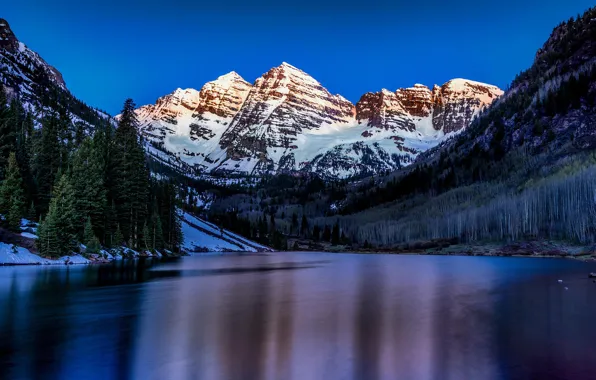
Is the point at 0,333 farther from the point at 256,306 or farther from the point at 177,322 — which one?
the point at 256,306

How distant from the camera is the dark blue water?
51.3ft

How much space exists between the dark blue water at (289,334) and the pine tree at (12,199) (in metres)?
24.2

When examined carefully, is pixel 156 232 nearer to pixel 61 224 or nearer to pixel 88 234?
pixel 88 234

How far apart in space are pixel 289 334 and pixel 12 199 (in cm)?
5455

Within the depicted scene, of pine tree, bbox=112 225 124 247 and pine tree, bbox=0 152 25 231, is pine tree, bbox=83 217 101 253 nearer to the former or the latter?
pine tree, bbox=0 152 25 231

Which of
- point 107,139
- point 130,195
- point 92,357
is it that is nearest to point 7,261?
point 130,195

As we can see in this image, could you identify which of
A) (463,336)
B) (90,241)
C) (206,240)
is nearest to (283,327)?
(463,336)

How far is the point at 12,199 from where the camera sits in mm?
60469

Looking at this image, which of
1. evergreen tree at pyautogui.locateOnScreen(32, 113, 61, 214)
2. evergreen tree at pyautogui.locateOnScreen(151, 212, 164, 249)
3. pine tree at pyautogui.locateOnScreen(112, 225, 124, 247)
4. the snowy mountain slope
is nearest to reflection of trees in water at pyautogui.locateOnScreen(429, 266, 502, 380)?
pine tree at pyautogui.locateOnScreen(112, 225, 124, 247)

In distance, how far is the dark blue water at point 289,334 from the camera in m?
15.6

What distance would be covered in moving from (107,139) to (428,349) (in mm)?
86295

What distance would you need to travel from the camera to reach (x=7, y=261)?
5647 cm

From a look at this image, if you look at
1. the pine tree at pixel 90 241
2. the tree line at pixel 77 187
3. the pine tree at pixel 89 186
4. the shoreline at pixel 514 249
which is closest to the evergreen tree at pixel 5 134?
the tree line at pixel 77 187

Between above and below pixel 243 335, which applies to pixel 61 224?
above
